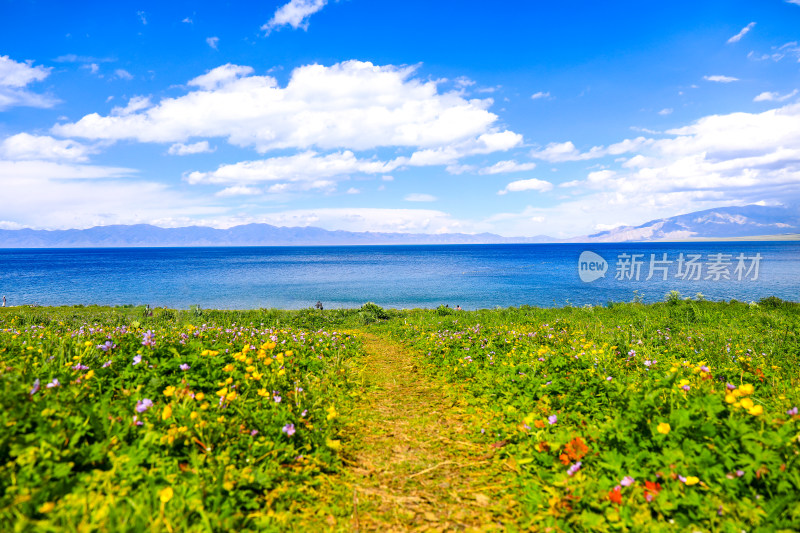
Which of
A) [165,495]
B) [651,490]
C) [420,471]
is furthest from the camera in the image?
[420,471]

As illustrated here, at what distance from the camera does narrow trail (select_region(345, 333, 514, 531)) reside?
357 cm

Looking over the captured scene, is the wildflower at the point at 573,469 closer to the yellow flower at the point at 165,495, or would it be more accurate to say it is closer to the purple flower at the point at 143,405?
the yellow flower at the point at 165,495

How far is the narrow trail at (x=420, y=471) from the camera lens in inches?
141

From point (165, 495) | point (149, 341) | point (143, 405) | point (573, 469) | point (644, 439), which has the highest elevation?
point (149, 341)

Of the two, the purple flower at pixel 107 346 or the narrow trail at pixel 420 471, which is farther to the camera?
the purple flower at pixel 107 346

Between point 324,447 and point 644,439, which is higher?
point 644,439

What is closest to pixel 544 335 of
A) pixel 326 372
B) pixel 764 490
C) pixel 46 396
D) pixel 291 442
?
pixel 326 372

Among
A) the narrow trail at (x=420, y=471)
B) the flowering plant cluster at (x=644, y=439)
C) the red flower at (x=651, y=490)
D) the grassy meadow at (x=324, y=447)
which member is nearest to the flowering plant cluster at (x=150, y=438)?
the grassy meadow at (x=324, y=447)

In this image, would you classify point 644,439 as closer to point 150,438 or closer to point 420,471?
point 420,471

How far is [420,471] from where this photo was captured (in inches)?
174

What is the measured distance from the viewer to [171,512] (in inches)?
114

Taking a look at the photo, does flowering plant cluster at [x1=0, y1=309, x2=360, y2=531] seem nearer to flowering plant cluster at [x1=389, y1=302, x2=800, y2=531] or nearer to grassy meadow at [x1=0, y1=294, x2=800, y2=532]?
grassy meadow at [x1=0, y1=294, x2=800, y2=532]

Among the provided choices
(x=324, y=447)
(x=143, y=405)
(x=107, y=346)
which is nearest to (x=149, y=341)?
(x=107, y=346)

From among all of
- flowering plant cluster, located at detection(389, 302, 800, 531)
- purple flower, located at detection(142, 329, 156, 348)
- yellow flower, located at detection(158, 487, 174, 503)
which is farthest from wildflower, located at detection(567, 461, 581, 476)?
purple flower, located at detection(142, 329, 156, 348)
